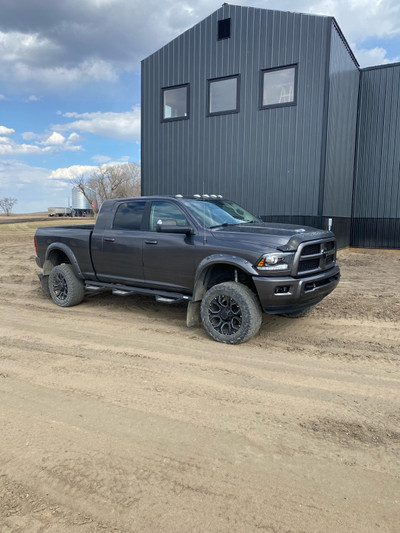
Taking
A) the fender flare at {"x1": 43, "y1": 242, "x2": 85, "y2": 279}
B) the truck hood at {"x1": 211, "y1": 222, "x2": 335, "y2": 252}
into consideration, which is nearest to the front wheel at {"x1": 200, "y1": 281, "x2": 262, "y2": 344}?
the truck hood at {"x1": 211, "y1": 222, "x2": 335, "y2": 252}

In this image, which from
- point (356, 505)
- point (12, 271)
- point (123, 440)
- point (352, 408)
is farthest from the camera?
point (12, 271)

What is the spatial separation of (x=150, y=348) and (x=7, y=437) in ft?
6.70

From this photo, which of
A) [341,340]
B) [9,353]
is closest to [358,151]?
[341,340]

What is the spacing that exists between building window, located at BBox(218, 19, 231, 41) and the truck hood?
10.8 m

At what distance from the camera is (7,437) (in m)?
2.80

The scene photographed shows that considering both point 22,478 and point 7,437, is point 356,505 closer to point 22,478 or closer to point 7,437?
point 22,478

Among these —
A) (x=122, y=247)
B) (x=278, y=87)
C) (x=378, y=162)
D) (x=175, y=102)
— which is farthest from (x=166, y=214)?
(x=378, y=162)

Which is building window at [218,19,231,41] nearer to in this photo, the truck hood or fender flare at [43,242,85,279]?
fender flare at [43,242,85,279]

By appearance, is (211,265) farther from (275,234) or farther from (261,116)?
(261,116)

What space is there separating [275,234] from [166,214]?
1735mm

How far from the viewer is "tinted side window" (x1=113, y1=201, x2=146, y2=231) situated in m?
5.94

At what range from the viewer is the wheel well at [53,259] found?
7062 millimetres

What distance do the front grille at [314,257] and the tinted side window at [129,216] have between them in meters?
2.55

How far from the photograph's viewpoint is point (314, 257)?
190 inches
